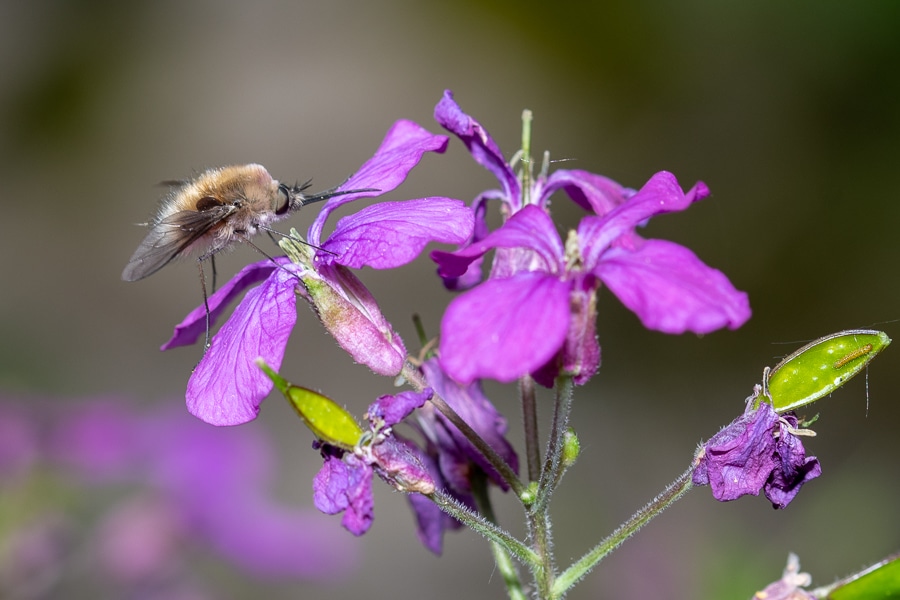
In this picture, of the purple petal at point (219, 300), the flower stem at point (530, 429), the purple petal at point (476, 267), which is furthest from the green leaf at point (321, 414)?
the purple petal at point (476, 267)

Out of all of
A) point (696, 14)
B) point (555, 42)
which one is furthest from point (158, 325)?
point (696, 14)

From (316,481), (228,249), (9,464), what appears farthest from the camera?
(9,464)

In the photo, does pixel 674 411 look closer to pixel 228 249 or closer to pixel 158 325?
pixel 158 325

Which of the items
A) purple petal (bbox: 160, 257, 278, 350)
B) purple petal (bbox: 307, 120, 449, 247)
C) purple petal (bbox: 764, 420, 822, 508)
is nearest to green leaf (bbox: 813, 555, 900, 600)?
purple petal (bbox: 764, 420, 822, 508)

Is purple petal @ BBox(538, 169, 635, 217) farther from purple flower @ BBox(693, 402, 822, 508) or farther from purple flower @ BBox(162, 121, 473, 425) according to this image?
purple flower @ BBox(693, 402, 822, 508)

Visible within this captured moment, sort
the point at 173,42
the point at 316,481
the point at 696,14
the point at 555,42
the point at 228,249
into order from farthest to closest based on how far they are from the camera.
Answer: the point at 173,42 < the point at 555,42 < the point at 696,14 < the point at 228,249 < the point at 316,481

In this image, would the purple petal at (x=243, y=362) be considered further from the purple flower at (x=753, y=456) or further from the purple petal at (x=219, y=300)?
the purple flower at (x=753, y=456)
